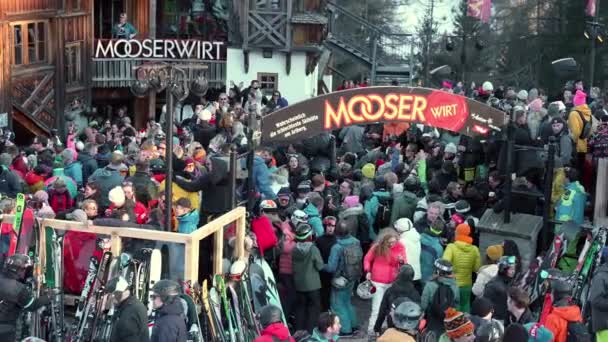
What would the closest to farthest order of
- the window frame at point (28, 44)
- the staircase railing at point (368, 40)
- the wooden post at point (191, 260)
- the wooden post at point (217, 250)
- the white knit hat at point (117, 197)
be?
the wooden post at point (191, 260), the wooden post at point (217, 250), the white knit hat at point (117, 197), the window frame at point (28, 44), the staircase railing at point (368, 40)

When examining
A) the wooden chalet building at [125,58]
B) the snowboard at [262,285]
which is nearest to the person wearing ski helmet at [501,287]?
the snowboard at [262,285]

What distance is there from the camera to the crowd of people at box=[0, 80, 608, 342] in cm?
1101

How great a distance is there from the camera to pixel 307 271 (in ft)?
41.6

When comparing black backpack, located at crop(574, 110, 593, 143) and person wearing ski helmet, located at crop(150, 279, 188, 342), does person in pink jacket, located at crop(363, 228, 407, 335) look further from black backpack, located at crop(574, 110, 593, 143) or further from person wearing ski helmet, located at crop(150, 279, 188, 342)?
black backpack, located at crop(574, 110, 593, 143)

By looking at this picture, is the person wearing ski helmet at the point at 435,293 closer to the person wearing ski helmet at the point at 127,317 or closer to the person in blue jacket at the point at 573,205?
the person wearing ski helmet at the point at 127,317

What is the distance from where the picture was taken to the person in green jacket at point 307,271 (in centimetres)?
1262

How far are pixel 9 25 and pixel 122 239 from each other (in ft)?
51.8

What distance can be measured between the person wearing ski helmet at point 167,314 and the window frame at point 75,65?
19.5m

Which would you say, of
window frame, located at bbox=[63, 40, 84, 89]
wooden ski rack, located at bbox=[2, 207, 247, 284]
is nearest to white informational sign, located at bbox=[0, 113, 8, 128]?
window frame, located at bbox=[63, 40, 84, 89]

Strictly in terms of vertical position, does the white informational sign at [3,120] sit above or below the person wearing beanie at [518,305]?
above

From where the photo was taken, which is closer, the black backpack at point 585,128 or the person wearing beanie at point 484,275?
the person wearing beanie at point 484,275

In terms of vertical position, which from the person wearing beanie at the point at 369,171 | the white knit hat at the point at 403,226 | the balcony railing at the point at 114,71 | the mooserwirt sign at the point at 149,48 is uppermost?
the mooserwirt sign at the point at 149,48

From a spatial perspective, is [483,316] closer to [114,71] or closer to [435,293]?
[435,293]

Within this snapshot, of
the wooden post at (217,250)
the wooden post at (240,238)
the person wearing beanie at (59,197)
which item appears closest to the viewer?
the wooden post at (217,250)
